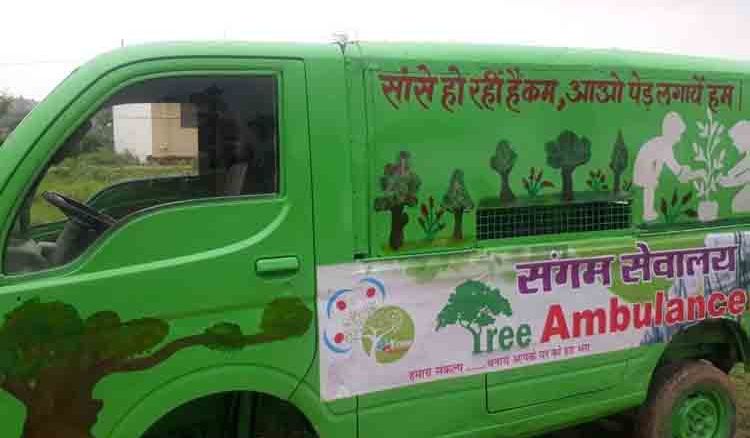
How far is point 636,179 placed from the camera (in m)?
4.03

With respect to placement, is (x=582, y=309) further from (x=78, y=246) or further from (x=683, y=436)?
(x=78, y=246)

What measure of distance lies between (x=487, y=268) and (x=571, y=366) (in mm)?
760

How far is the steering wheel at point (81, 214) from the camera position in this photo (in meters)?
2.86

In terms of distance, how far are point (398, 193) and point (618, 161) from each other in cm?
130

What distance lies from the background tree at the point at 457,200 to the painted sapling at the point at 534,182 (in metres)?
0.34

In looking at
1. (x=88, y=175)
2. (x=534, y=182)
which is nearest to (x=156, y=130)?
(x=88, y=175)

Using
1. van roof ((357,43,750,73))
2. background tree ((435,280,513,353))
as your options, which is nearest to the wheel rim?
background tree ((435,280,513,353))

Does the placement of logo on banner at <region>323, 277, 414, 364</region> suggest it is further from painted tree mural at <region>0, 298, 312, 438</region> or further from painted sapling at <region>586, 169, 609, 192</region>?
painted sapling at <region>586, 169, 609, 192</region>

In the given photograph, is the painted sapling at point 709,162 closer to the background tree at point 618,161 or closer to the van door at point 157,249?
the background tree at point 618,161

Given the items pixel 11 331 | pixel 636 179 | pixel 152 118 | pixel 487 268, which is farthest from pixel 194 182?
pixel 636 179

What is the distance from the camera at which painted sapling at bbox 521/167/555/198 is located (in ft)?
12.1

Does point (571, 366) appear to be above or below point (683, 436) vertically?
above

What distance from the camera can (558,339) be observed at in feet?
12.5

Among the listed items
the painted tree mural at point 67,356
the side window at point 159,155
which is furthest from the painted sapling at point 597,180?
the painted tree mural at point 67,356
